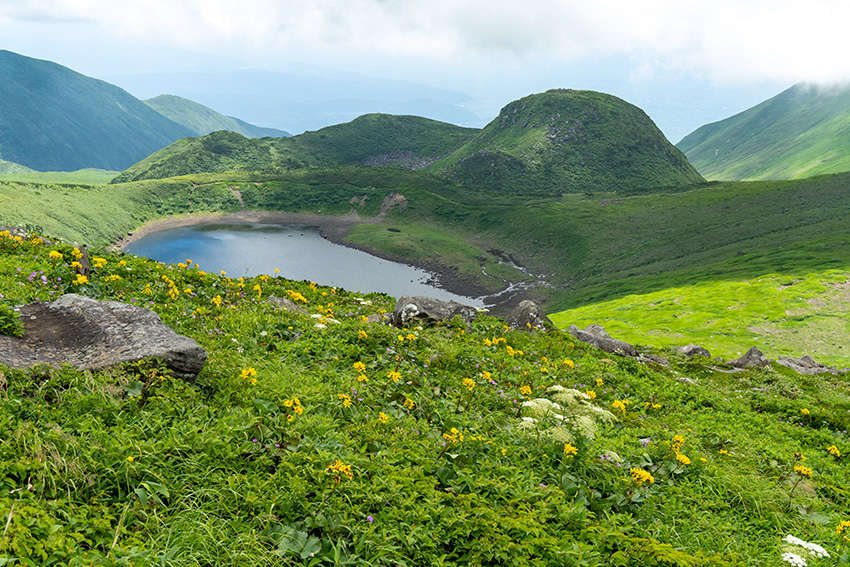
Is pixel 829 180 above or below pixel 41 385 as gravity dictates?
above

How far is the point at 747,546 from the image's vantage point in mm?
6785

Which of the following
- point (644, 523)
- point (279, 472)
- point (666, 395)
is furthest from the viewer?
point (666, 395)

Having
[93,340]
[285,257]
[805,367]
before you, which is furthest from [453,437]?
[285,257]

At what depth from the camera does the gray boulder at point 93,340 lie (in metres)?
7.15

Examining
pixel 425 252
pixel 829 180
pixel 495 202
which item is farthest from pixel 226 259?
pixel 829 180

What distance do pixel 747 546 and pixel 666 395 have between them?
31.0 ft

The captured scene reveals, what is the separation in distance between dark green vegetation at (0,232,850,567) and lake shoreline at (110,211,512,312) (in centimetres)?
9454

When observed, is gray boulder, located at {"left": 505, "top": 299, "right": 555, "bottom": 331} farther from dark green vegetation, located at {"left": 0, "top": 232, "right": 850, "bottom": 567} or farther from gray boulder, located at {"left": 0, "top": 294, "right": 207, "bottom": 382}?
gray boulder, located at {"left": 0, "top": 294, "right": 207, "bottom": 382}

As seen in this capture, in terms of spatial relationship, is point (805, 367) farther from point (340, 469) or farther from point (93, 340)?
point (93, 340)

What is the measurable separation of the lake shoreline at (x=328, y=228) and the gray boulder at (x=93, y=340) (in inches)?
3863

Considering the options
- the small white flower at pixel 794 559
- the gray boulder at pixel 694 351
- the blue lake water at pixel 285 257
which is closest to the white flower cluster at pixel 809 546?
the small white flower at pixel 794 559

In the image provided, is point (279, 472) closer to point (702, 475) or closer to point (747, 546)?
point (747, 546)

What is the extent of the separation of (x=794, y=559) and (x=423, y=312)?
1301 centimetres

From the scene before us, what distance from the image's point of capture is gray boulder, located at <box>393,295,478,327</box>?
17.4 meters
